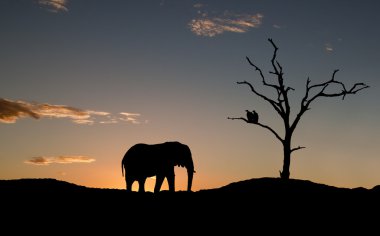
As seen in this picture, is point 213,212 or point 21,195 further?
point 21,195

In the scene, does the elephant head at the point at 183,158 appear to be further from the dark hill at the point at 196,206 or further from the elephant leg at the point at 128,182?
the dark hill at the point at 196,206

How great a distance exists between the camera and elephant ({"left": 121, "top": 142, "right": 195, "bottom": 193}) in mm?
23594

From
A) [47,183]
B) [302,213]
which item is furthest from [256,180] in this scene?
[47,183]

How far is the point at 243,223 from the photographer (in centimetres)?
1411

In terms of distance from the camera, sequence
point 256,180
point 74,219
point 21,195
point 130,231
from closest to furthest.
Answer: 1. point 130,231
2. point 74,219
3. point 21,195
4. point 256,180

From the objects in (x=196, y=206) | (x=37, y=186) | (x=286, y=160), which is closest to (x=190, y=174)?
(x=286, y=160)

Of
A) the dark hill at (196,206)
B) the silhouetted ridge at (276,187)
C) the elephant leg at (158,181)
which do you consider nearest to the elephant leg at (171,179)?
the elephant leg at (158,181)

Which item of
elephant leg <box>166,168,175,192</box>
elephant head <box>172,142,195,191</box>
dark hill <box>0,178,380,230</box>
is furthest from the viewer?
elephant head <box>172,142,195,191</box>

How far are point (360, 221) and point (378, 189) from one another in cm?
451

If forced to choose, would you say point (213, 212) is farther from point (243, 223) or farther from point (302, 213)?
point (302, 213)

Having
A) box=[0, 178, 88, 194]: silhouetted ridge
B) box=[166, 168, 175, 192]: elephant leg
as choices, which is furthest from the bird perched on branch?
box=[0, 178, 88, 194]: silhouetted ridge

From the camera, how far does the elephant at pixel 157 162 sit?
23.6 m

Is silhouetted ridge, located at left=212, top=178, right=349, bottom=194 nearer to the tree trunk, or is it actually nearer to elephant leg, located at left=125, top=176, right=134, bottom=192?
the tree trunk

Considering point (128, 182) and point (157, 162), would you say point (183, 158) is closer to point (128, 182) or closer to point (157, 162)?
point (157, 162)
